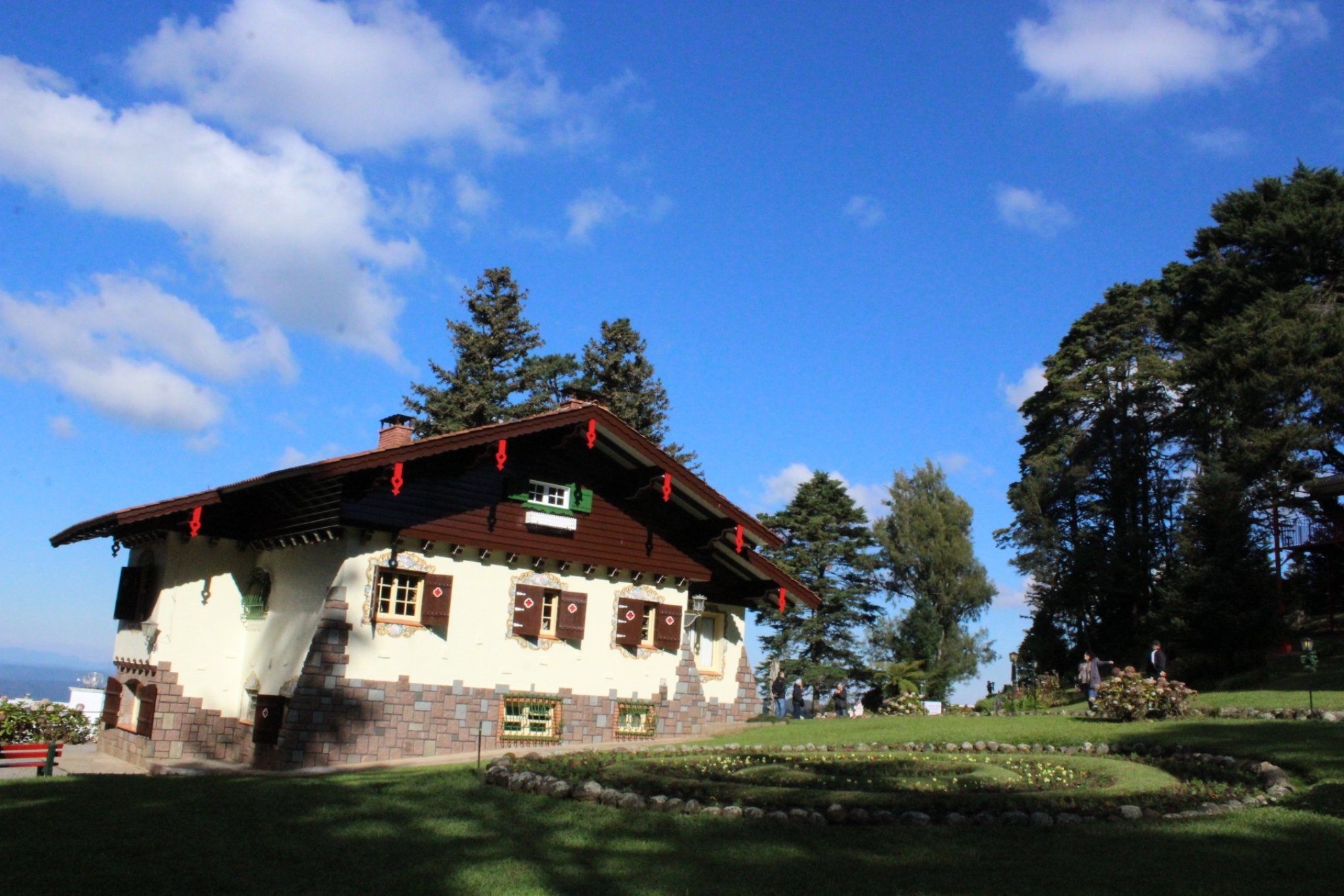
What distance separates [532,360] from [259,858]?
1557 inches

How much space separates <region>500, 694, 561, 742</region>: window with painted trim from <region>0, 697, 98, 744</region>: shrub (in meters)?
9.88

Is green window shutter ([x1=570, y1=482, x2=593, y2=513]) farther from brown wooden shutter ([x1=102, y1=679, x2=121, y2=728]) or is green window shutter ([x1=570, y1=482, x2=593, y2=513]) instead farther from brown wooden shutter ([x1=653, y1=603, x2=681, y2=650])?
brown wooden shutter ([x1=102, y1=679, x2=121, y2=728])

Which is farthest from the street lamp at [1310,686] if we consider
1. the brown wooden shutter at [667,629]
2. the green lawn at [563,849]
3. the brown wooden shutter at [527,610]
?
the brown wooden shutter at [527,610]

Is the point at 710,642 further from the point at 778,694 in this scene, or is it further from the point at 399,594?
the point at 399,594

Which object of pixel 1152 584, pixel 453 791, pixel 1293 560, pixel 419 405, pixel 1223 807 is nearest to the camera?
pixel 1223 807

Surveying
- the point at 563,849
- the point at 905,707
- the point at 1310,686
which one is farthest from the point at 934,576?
the point at 563,849

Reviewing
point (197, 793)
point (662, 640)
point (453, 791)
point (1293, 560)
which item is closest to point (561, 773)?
point (453, 791)

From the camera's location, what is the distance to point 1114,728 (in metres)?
19.4

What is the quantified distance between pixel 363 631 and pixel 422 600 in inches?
52.7

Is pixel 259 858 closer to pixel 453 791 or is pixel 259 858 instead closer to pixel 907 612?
pixel 453 791

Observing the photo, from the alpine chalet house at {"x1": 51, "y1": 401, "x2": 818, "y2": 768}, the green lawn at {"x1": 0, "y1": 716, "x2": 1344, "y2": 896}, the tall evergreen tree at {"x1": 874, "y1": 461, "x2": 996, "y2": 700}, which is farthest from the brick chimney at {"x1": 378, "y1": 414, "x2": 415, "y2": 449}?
the tall evergreen tree at {"x1": 874, "y1": 461, "x2": 996, "y2": 700}

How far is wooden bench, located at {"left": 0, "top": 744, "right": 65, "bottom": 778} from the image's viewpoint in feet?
50.9

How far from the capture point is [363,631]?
2041 centimetres

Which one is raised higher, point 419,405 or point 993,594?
point 419,405
